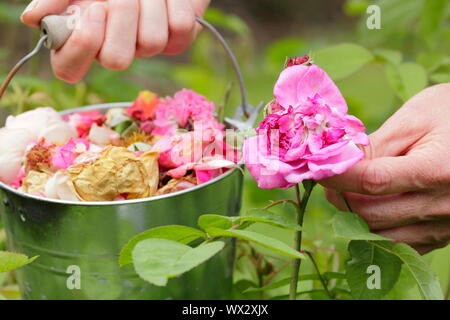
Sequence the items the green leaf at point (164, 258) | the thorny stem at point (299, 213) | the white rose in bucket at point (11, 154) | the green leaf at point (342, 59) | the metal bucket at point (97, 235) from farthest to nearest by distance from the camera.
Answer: the green leaf at point (342, 59)
the white rose in bucket at point (11, 154)
the metal bucket at point (97, 235)
the thorny stem at point (299, 213)
the green leaf at point (164, 258)

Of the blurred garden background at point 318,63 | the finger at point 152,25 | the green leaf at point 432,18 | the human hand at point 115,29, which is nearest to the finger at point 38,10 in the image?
the human hand at point 115,29

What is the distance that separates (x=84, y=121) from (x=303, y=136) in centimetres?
46

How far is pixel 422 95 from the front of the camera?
70 cm

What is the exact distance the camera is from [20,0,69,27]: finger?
791 mm

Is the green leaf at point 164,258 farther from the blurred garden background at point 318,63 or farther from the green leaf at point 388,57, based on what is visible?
the green leaf at point 388,57

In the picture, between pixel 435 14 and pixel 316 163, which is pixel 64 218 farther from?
pixel 435 14

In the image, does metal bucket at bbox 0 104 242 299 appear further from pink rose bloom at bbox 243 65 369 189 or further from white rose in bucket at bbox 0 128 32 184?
pink rose bloom at bbox 243 65 369 189

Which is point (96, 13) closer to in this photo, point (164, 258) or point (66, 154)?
point (66, 154)

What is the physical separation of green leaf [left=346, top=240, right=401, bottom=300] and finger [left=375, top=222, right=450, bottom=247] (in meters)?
0.03

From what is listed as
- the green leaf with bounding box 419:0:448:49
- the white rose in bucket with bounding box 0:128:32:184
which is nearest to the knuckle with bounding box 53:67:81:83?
the white rose in bucket with bounding box 0:128:32:184

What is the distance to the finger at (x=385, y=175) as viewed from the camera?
23.7 inches

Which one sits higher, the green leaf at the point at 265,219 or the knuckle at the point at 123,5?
the knuckle at the point at 123,5

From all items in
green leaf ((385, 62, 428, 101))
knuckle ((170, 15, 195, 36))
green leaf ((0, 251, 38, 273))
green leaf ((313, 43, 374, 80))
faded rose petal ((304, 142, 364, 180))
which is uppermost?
knuckle ((170, 15, 195, 36))
